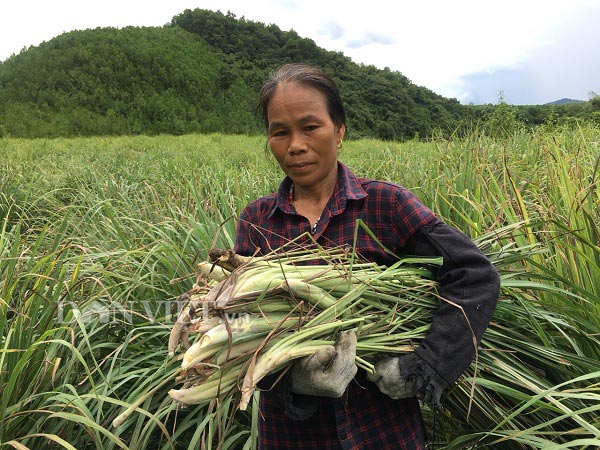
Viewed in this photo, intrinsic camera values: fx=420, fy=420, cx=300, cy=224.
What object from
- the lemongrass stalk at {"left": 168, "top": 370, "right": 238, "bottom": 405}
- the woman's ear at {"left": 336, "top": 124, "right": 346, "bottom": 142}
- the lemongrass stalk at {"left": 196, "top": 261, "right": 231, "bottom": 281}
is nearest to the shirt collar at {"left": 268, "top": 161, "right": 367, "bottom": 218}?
the woman's ear at {"left": 336, "top": 124, "right": 346, "bottom": 142}

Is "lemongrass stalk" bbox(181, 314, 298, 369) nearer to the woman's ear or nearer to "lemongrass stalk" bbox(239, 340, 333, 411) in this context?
"lemongrass stalk" bbox(239, 340, 333, 411)

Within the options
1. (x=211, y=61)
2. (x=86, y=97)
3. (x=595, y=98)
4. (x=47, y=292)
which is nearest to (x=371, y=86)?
(x=595, y=98)

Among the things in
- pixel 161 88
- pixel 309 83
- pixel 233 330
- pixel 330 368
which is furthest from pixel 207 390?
pixel 161 88

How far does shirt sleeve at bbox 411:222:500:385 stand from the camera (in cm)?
99

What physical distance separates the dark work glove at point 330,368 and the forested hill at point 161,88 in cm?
1705

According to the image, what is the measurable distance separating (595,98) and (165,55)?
1482 inches

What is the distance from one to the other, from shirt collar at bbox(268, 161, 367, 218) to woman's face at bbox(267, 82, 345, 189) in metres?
0.06

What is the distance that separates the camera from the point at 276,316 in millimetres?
890

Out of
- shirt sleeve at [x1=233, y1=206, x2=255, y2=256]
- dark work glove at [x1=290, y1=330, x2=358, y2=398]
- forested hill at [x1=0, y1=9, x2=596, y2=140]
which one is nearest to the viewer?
dark work glove at [x1=290, y1=330, x2=358, y2=398]

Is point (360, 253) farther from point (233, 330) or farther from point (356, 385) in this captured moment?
point (233, 330)

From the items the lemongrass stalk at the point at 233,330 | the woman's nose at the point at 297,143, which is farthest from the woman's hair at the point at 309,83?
the lemongrass stalk at the point at 233,330

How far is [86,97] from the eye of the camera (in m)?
32.9

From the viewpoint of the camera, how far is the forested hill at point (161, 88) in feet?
83.3

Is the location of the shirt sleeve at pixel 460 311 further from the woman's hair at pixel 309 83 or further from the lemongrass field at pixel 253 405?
the woman's hair at pixel 309 83
